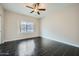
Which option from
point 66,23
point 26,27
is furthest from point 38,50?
point 26,27

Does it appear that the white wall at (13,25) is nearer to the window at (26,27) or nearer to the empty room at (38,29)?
the empty room at (38,29)

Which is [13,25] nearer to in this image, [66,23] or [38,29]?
[38,29]

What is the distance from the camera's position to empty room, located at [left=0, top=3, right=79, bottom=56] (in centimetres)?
333

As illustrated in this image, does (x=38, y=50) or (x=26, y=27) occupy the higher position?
(x=26, y=27)

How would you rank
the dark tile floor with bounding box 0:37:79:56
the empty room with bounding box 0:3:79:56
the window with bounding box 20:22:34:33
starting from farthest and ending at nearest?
the window with bounding box 20:22:34:33 → the empty room with bounding box 0:3:79:56 → the dark tile floor with bounding box 0:37:79:56

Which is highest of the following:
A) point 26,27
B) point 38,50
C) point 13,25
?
point 13,25

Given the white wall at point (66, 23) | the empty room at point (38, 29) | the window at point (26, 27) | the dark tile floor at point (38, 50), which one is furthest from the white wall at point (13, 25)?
the white wall at point (66, 23)

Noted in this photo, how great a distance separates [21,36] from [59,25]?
306 cm

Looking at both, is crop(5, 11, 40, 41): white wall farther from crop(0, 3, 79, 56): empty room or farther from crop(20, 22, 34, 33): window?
crop(20, 22, 34, 33): window

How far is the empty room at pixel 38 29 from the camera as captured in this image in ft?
10.9

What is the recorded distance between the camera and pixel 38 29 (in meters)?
8.07

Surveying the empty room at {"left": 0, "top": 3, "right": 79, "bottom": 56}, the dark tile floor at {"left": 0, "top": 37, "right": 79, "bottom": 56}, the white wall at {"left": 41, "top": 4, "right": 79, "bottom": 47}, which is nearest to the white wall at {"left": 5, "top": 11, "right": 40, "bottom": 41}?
the empty room at {"left": 0, "top": 3, "right": 79, "bottom": 56}

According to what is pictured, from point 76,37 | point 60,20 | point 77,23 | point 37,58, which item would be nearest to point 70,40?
point 76,37

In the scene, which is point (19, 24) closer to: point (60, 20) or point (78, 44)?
point (60, 20)
